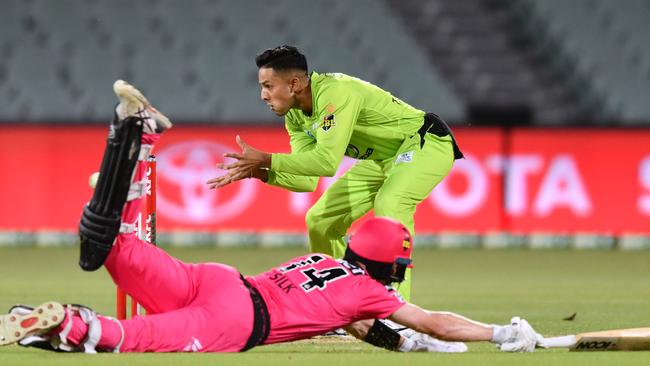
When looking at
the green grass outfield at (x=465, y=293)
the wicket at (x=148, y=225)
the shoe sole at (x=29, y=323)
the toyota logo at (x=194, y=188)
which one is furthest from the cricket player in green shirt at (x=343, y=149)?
the toyota logo at (x=194, y=188)

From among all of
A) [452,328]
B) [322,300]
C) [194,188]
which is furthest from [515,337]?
[194,188]

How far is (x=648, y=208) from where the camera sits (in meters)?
16.7

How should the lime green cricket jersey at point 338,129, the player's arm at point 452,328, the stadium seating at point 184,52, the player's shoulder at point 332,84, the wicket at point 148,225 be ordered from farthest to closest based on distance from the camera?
the stadium seating at point 184,52, the player's shoulder at point 332,84, the lime green cricket jersey at point 338,129, the wicket at point 148,225, the player's arm at point 452,328

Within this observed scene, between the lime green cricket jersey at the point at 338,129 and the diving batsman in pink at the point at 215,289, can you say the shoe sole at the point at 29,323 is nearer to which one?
the diving batsman in pink at the point at 215,289

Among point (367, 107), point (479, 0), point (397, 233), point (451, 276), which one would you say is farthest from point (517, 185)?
point (397, 233)

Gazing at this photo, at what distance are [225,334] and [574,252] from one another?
10319 millimetres

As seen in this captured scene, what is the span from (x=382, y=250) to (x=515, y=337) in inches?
32.5

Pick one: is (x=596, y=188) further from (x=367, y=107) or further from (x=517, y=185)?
(x=367, y=107)

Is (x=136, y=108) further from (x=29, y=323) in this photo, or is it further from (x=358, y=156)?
(x=358, y=156)

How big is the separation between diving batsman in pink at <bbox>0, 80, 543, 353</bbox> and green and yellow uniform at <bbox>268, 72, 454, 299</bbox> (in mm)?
1226

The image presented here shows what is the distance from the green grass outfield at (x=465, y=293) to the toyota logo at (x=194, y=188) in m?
0.54

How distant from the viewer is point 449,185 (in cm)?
1669

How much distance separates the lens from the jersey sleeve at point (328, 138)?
8289mm

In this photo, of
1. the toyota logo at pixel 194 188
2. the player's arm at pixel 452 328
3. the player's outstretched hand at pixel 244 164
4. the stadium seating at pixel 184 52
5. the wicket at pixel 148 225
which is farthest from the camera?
the stadium seating at pixel 184 52
